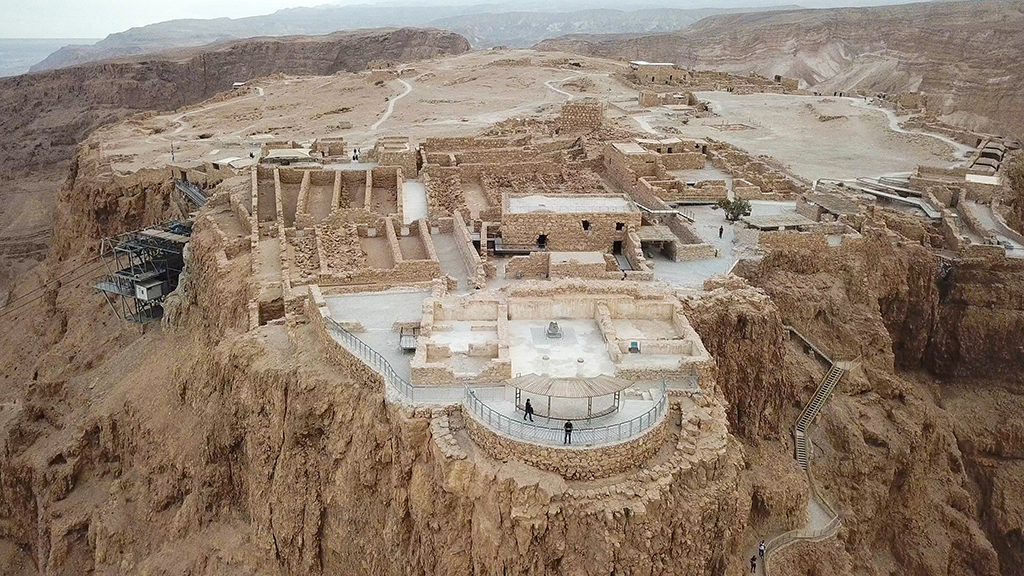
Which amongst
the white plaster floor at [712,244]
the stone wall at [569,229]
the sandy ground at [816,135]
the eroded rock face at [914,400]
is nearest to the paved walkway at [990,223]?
the eroded rock face at [914,400]

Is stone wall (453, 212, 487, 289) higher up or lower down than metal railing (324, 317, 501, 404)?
lower down

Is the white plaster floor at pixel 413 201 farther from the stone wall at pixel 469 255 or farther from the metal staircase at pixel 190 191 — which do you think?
the metal staircase at pixel 190 191

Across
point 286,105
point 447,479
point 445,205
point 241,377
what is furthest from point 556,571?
point 286,105

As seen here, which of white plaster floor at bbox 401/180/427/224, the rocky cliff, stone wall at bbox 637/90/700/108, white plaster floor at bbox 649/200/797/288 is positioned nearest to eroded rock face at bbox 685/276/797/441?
white plaster floor at bbox 649/200/797/288

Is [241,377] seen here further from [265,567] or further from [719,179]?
[719,179]

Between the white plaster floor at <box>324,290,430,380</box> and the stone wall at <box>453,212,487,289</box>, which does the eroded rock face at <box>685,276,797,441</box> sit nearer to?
the stone wall at <box>453,212,487,289</box>

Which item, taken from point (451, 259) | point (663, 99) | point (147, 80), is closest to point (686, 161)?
point (451, 259)
